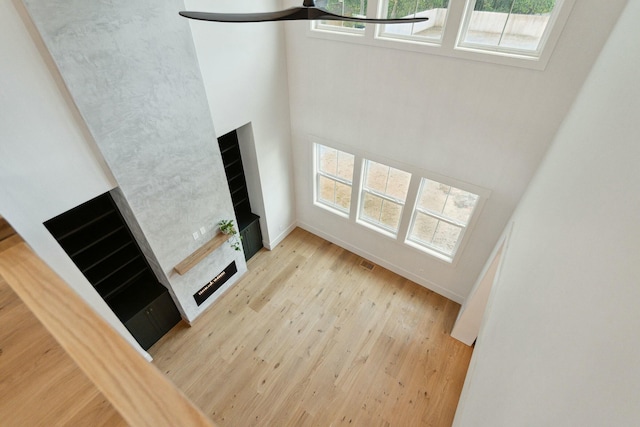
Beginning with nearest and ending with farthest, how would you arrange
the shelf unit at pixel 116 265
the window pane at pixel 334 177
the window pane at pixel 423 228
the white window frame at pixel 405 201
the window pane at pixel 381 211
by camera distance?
the shelf unit at pixel 116 265
the white window frame at pixel 405 201
the window pane at pixel 423 228
the window pane at pixel 381 211
the window pane at pixel 334 177

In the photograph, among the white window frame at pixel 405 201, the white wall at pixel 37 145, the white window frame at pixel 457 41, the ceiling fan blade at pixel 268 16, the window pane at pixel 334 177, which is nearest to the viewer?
the ceiling fan blade at pixel 268 16

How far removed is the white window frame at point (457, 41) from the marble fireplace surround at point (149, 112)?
1840mm

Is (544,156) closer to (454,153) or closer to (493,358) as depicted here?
(454,153)

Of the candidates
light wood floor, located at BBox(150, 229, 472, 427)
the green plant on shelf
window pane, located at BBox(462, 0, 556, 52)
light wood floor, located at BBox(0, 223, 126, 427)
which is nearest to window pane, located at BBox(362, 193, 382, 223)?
light wood floor, located at BBox(150, 229, 472, 427)

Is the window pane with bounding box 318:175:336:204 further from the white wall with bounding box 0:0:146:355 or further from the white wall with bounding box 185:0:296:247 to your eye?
the white wall with bounding box 0:0:146:355

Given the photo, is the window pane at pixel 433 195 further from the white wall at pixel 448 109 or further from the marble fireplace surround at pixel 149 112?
the marble fireplace surround at pixel 149 112

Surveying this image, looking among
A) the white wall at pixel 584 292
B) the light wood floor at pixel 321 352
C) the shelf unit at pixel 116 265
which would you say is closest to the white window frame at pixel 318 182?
the light wood floor at pixel 321 352

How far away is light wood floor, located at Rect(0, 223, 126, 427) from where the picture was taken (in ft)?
2.39

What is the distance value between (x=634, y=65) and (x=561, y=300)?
1.13 meters

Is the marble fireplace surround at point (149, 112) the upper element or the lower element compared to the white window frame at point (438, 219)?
upper

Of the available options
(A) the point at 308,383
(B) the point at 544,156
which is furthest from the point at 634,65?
(A) the point at 308,383

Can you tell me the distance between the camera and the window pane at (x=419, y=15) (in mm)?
3066

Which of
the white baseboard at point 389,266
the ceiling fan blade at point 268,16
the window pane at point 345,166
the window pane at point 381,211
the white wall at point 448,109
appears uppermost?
the ceiling fan blade at point 268,16

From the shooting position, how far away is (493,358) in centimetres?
170
